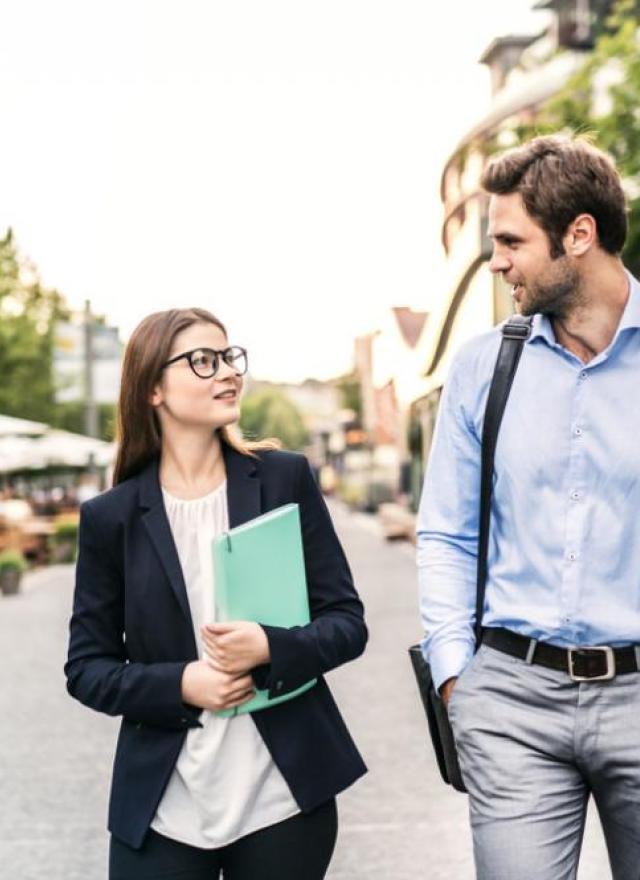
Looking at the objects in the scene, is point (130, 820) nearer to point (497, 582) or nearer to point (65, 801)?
point (497, 582)

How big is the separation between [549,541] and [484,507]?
0.15m

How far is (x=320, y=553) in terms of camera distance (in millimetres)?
2988

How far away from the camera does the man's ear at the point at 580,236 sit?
2906 mm

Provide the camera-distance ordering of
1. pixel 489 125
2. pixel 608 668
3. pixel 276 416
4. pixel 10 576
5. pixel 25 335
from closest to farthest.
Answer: pixel 608 668 → pixel 10 576 → pixel 25 335 → pixel 489 125 → pixel 276 416

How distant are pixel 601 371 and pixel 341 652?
680 millimetres

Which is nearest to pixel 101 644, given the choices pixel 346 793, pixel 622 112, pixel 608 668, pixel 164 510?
pixel 164 510

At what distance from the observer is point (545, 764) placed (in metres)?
2.79

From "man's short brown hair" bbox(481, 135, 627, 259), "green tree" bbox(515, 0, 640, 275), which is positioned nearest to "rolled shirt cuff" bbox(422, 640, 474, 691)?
"man's short brown hair" bbox(481, 135, 627, 259)

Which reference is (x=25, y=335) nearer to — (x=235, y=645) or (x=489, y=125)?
(x=489, y=125)

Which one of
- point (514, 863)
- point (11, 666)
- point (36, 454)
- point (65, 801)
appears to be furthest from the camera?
point (36, 454)

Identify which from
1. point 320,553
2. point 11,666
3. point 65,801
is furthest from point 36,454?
point 320,553

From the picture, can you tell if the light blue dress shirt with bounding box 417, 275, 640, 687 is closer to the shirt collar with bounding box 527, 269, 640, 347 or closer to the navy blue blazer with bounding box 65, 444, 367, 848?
the shirt collar with bounding box 527, 269, 640, 347

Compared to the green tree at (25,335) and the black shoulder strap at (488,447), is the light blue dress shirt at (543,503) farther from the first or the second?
the green tree at (25,335)

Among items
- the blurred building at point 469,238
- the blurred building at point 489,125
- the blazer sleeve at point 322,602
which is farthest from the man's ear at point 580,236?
the blurred building at point 489,125
